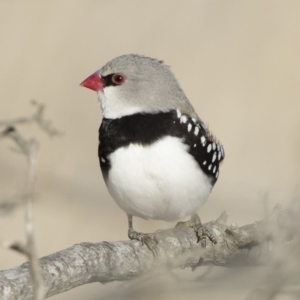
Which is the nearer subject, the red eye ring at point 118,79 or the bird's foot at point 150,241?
the bird's foot at point 150,241

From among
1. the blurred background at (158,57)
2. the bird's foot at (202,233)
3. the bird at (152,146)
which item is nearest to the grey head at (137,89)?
the bird at (152,146)

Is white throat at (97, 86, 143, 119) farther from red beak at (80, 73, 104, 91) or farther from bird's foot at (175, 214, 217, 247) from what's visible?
bird's foot at (175, 214, 217, 247)

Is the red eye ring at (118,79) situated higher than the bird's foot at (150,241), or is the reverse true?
the red eye ring at (118,79)

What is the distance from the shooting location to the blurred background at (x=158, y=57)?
17.4 feet

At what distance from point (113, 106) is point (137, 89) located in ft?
0.53

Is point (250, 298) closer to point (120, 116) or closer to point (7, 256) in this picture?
point (120, 116)

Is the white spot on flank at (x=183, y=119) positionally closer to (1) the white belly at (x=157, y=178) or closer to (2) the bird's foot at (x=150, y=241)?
(1) the white belly at (x=157, y=178)

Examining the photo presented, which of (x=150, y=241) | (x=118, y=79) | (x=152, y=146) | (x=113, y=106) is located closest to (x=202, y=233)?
(x=150, y=241)

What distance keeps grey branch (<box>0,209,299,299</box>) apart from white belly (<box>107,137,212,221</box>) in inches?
6.8

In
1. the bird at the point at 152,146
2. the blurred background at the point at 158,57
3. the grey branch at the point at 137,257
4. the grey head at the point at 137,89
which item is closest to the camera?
the grey branch at the point at 137,257

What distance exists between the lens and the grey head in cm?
365

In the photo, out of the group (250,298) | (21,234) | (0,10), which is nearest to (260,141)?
(21,234)

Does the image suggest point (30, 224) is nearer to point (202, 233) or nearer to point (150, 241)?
point (150, 241)

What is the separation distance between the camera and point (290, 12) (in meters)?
5.57
